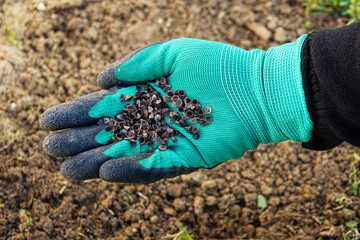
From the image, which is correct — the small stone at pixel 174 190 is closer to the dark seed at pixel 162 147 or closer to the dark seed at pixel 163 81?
the dark seed at pixel 162 147

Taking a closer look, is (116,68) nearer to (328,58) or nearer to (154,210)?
(154,210)

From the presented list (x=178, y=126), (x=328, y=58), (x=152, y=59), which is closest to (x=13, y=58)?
(x=152, y=59)

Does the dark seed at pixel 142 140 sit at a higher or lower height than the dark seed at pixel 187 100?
lower

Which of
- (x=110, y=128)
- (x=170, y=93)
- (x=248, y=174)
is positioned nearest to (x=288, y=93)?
(x=170, y=93)

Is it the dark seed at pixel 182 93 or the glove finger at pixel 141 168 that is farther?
the dark seed at pixel 182 93

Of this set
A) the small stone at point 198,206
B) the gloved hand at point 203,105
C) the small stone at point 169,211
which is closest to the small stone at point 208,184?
the small stone at point 198,206

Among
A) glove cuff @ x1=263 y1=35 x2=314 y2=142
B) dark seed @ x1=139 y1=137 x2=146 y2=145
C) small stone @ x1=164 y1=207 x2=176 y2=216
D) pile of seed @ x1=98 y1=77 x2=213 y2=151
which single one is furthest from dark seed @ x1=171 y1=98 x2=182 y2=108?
small stone @ x1=164 y1=207 x2=176 y2=216

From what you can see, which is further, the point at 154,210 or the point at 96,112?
the point at 154,210

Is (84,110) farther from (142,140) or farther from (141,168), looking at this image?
(141,168)
